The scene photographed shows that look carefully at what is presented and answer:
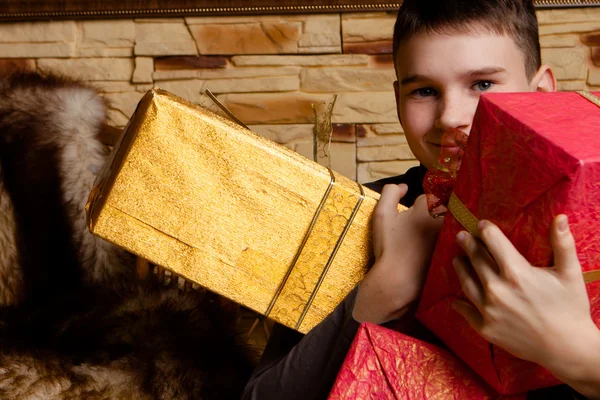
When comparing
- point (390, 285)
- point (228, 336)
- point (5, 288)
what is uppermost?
point (390, 285)

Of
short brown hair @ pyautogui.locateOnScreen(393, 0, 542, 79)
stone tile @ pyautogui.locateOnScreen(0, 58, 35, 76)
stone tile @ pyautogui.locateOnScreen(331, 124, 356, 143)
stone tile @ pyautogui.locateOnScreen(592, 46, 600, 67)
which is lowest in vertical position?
stone tile @ pyautogui.locateOnScreen(331, 124, 356, 143)

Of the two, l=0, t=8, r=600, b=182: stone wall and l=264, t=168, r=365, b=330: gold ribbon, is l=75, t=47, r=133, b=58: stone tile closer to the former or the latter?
l=0, t=8, r=600, b=182: stone wall

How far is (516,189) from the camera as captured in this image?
0.45 m

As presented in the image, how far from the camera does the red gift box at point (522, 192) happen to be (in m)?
0.42

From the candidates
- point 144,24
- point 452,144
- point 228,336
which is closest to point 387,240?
point 452,144

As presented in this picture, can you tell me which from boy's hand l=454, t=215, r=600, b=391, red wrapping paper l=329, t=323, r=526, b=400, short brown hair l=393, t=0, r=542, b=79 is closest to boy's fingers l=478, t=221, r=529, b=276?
boy's hand l=454, t=215, r=600, b=391

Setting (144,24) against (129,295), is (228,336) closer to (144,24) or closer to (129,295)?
(129,295)

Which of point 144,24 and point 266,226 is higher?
point 144,24

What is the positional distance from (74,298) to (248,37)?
0.96 metres

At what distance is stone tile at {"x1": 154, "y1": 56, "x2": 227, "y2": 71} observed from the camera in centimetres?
160

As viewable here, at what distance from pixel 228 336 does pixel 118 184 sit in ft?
1.34

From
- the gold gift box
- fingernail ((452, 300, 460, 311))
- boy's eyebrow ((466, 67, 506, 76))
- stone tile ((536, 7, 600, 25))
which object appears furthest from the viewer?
stone tile ((536, 7, 600, 25))

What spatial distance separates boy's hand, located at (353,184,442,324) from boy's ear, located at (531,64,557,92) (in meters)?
0.40

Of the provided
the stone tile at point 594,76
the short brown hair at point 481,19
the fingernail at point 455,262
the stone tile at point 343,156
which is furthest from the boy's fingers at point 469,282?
the stone tile at point 594,76
